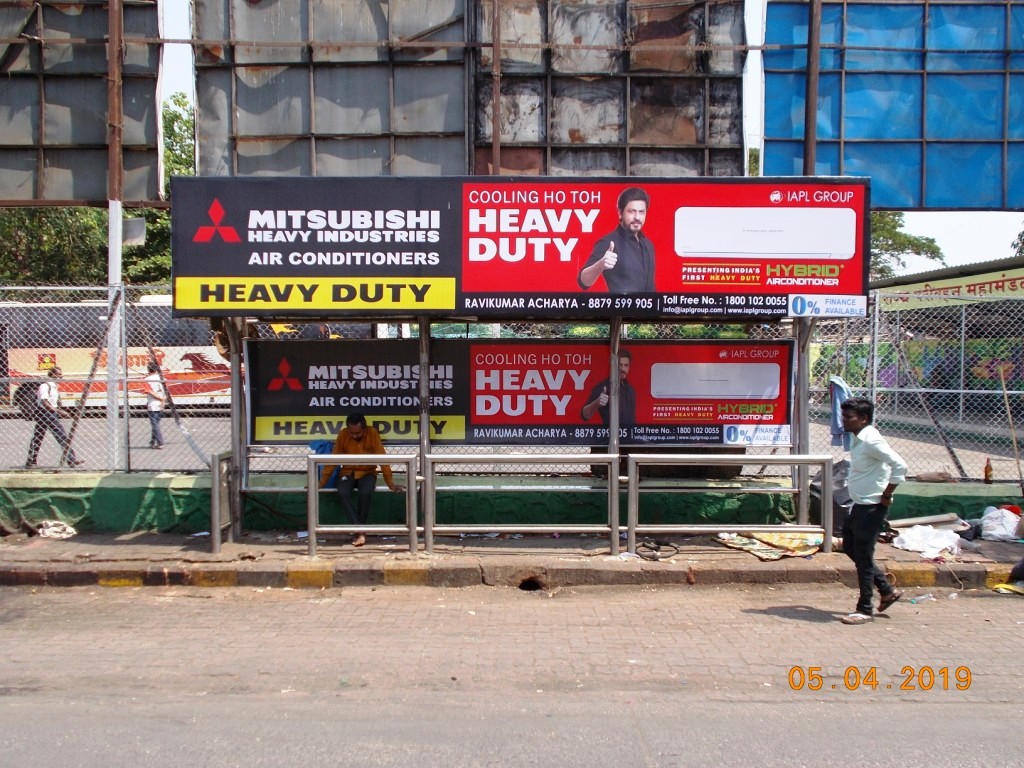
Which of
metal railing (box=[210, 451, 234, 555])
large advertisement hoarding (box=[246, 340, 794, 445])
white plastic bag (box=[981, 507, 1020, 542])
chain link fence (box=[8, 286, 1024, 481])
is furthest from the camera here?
chain link fence (box=[8, 286, 1024, 481])

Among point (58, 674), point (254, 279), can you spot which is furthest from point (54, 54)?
point (58, 674)

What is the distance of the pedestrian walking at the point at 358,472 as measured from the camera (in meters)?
7.47

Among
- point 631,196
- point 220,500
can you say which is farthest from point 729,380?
point 220,500

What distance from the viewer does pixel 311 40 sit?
12766 millimetres

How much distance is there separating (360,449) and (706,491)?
3.18 meters

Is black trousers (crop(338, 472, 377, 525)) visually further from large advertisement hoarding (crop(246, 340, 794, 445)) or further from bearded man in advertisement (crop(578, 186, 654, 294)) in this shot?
bearded man in advertisement (crop(578, 186, 654, 294))

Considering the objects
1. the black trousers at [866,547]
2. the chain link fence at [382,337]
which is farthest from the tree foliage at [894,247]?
the black trousers at [866,547]

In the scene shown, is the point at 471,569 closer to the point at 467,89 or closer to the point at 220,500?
the point at 220,500

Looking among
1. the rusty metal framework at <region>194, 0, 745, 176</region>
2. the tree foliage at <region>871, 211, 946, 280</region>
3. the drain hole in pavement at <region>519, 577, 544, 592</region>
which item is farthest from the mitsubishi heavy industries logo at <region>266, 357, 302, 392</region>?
the tree foliage at <region>871, 211, 946, 280</region>

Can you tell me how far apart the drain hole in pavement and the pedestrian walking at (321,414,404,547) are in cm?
153

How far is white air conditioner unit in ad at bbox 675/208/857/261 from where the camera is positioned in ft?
23.2

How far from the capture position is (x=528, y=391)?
7883 millimetres
